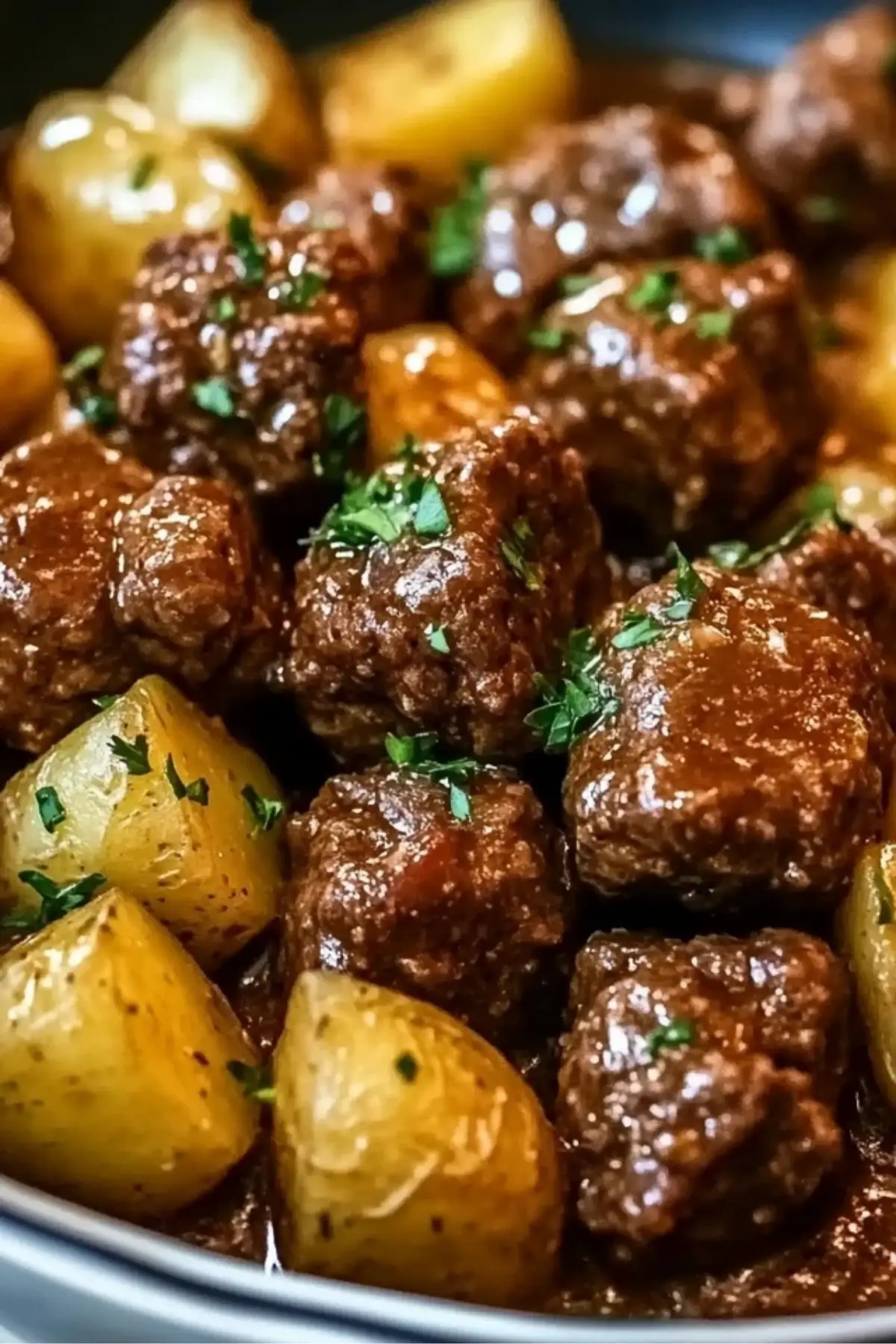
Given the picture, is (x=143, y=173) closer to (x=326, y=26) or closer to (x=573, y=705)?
(x=326, y=26)

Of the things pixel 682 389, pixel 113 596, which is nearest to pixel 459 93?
pixel 682 389

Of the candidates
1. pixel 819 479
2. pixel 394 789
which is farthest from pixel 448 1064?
A: pixel 819 479

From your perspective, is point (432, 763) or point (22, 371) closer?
point (432, 763)

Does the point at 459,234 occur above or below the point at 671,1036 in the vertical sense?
above

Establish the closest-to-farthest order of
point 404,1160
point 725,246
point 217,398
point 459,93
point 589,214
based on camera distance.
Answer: point 404,1160, point 217,398, point 725,246, point 589,214, point 459,93

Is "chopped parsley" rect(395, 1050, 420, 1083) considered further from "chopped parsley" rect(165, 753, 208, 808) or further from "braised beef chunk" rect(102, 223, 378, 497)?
"braised beef chunk" rect(102, 223, 378, 497)
